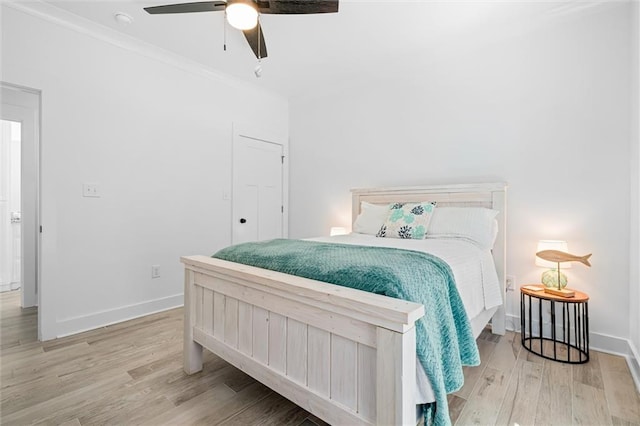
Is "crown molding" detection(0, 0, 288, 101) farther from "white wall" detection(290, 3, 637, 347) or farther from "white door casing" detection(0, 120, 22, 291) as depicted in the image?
"white door casing" detection(0, 120, 22, 291)

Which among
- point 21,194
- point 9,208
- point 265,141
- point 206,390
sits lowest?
point 206,390

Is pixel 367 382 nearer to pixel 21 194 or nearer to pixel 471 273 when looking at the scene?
pixel 471 273

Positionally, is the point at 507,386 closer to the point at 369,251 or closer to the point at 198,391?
the point at 369,251

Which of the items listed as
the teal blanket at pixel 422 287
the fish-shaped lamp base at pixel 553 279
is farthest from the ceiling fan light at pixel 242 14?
the fish-shaped lamp base at pixel 553 279

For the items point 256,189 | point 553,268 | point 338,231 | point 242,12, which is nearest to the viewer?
point 242,12

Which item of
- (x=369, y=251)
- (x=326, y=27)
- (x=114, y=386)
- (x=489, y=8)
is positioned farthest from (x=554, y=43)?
(x=114, y=386)

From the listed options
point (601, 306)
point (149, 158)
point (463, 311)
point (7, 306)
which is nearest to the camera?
point (463, 311)

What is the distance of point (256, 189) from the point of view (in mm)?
3846

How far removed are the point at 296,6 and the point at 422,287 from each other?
66.6 inches

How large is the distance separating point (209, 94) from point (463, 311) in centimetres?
323

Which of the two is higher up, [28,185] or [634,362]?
[28,185]

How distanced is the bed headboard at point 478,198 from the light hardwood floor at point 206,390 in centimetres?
53

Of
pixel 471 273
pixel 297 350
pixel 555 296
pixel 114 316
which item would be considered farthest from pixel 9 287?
pixel 555 296

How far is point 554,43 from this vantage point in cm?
232
